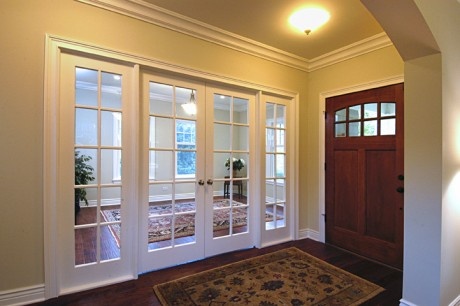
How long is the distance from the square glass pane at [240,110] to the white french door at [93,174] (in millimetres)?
1385

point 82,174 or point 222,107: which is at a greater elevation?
point 222,107

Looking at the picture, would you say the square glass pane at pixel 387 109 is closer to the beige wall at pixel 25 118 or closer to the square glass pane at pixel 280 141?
the square glass pane at pixel 280 141

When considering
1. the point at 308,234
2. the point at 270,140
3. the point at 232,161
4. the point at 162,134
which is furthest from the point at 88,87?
the point at 308,234

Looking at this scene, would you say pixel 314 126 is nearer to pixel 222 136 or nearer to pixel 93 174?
pixel 222 136

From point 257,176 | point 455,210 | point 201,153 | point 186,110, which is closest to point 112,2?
point 186,110

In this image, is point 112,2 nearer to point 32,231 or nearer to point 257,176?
point 32,231

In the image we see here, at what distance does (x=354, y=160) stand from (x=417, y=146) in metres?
1.26

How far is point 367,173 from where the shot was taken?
2936 mm

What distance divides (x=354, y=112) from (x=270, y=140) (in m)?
1.12

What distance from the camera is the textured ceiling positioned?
2.25 metres

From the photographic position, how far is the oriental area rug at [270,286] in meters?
2.01

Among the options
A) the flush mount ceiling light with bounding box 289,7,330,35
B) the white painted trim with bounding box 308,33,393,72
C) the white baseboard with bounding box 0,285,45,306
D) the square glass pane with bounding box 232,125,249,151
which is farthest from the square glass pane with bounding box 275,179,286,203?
the white baseboard with bounding box 0,285,45,306

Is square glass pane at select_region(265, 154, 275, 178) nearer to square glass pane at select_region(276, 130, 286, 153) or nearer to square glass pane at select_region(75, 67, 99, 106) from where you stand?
square glass pane at select_region(276, 130, 286, 153)

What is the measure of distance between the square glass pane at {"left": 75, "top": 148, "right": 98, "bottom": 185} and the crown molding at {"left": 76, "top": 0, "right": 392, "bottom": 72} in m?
1.33
